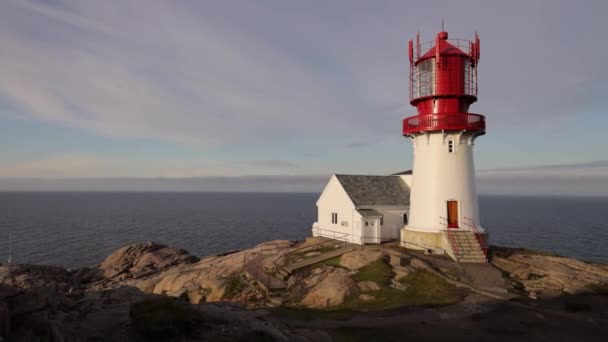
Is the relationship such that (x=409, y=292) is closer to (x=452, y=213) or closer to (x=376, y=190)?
(x=452, y=213)

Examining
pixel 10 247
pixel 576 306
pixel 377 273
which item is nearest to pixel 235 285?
pixel 377 273

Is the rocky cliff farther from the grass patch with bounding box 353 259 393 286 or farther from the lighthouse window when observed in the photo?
the lighthouse window

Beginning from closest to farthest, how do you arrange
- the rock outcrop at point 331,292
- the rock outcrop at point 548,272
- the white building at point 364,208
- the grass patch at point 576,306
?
the grass patch at point 576,306
the rock outcrop at point 331,292
the rock outcrop at point 548,272
the white building at point 364,208

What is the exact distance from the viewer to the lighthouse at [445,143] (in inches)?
1123

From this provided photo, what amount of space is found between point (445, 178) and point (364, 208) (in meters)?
7.96

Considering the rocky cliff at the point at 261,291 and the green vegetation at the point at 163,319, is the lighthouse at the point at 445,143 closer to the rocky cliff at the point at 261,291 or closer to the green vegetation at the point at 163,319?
the rocky cliff at the point at 261,291

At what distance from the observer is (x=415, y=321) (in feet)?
56.8

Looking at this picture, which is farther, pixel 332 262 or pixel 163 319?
pixel 332 262

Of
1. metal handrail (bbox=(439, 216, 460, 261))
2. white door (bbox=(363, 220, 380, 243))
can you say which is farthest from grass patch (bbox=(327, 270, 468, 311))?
white door (bbox=(363, 220, 380, 243))

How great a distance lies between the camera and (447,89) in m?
28.5

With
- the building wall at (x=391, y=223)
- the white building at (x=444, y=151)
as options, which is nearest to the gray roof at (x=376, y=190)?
the building wall at (x=391, y=223)

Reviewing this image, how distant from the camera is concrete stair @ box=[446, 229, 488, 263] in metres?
27.2

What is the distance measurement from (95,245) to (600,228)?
109805 mm

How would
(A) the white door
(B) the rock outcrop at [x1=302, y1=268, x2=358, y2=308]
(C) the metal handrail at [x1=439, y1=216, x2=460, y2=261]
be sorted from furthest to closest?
(A) the white door, (C) the metal handrail at [x1=439, y1=216, x2=460, y2=261], (B) the rock outcrop at [x1=302, y1=268, x2=358, y2=308]
